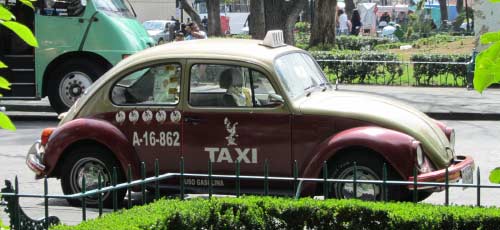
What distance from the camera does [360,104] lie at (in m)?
8.87

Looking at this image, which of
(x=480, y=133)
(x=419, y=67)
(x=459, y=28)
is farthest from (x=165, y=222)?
(x=459, y=28)

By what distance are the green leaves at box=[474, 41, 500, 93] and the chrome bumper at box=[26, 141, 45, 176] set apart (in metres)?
6.70

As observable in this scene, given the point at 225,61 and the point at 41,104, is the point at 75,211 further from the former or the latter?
the point at 41,104

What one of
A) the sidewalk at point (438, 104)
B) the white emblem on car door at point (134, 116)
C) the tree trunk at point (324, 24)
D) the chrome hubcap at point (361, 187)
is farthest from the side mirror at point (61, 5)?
the tree trunk at point (324, 24)

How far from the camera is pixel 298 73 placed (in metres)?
9.48

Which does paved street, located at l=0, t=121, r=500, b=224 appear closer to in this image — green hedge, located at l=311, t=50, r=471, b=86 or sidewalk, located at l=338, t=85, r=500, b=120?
sidewalk, located at l=338, t=85, r=500, b=120

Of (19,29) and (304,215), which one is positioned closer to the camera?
(19,29)

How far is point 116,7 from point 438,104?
6.35 m

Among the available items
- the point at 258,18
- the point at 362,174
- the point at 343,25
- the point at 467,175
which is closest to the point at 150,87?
the point at 362,174

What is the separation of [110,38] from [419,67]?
9.16 metres

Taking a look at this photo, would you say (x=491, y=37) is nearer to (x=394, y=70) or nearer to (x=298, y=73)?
(x=298, y=73)

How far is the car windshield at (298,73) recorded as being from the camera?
357 inches

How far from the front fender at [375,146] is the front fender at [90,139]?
1.68m

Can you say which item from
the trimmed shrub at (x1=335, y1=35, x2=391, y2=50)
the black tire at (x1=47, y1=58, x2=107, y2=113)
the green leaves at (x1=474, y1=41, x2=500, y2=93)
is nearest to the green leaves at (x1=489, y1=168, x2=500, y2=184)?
the green leaves at (x1=474, y1=41, x2=500, y2=93)
